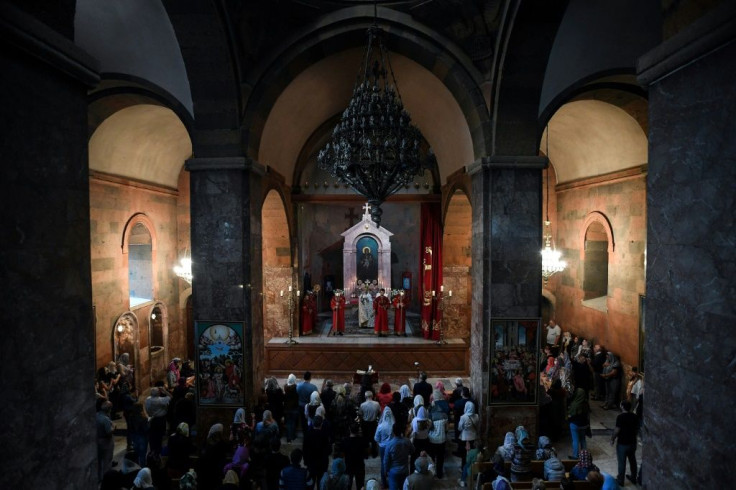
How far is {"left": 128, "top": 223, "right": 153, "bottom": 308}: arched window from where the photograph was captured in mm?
12070

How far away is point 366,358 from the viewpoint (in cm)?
1244

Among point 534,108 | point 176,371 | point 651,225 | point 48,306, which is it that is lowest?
point 176,371

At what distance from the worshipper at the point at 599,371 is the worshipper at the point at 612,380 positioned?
27 cm

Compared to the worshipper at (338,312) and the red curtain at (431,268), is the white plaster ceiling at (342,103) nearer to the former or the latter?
the red curtain at (431,268)

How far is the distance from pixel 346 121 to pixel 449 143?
5229 mm

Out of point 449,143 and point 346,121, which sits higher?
point 449,143

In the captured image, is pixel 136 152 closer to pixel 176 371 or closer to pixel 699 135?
pixel 176 371

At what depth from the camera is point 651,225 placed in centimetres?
306

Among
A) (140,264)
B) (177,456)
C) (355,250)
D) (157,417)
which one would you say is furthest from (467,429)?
(355,250)

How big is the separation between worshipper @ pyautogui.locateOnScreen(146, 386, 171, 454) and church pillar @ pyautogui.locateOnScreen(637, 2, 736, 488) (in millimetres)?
6971

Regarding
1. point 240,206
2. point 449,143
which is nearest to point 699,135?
point 240,206

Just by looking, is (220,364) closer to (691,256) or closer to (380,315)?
(380,315)

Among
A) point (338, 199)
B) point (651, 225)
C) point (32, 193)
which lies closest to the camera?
point (32, 193)

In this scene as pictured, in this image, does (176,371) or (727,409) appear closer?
(727,409)
